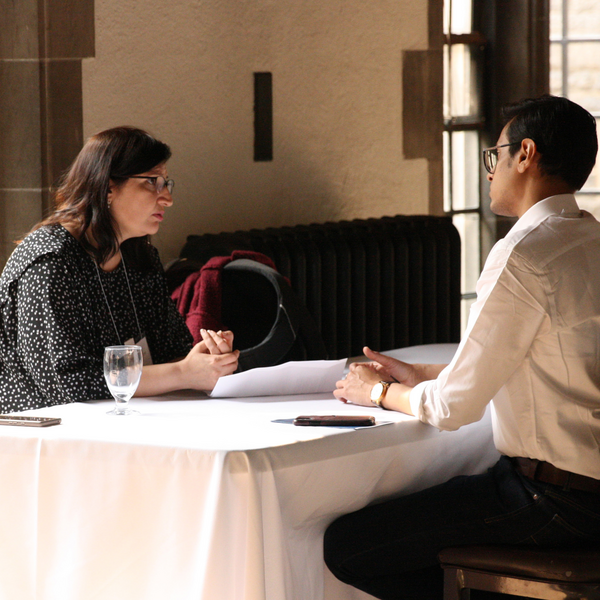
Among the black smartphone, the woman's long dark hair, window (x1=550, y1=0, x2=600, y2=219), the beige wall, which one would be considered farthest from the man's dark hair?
window (x1=550, y1=0, x2=600, y2=219)

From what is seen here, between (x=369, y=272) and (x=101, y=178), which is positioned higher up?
(x=101, y=178)

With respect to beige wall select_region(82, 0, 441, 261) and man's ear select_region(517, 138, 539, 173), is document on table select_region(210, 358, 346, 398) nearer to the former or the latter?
man's ear select_region(517, 138, 539, 173)

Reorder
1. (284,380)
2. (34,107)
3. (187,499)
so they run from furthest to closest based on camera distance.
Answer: (34,107) < (284,380) < (187,499)

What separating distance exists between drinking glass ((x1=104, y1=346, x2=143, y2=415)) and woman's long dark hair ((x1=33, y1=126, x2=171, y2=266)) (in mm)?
589

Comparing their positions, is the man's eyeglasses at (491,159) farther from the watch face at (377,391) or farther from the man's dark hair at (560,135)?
the watch face at (377,391)

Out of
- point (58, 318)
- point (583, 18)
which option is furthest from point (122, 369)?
point (583, 18)

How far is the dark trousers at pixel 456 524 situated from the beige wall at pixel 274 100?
214cm

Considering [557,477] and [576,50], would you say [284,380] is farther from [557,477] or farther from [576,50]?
[576,50]

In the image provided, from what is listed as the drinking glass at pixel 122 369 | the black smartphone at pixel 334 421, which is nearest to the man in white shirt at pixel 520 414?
the black smartphone at pixel 334 421

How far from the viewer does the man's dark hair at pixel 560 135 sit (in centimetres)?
207

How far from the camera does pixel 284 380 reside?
231 centimetres

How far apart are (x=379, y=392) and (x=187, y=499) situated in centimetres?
58

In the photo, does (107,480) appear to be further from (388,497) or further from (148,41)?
(148,41)

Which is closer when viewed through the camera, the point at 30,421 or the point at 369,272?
the point at 30,421
